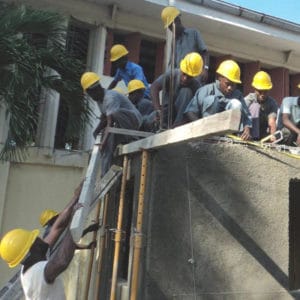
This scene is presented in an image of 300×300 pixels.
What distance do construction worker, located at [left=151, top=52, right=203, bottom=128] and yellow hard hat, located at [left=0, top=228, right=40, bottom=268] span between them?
6.31 ft

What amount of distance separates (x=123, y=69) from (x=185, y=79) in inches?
65.6

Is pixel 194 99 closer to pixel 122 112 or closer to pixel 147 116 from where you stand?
pixel 122 112

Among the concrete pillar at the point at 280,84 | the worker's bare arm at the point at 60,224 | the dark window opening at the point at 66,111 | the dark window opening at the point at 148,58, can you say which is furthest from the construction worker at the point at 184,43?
the concrete pillar at the point at 280,84

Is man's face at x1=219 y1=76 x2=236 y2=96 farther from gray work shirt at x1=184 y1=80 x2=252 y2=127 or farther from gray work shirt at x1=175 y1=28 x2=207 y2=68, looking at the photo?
gray work shirt at x1=175 y1=28 x2=207 y2=68

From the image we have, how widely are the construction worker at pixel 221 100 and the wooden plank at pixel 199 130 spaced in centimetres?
97

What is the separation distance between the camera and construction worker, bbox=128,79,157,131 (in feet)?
19.1

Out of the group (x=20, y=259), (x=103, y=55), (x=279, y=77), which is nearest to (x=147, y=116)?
(x=20, y=259)

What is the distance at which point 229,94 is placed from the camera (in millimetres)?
5184

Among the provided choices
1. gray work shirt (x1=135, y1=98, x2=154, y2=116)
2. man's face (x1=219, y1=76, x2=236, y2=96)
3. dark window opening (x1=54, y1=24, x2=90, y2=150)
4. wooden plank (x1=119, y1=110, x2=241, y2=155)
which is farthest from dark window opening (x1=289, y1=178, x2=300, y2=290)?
dark window opening (x1=54, y1=24, x2=90, y2=150)

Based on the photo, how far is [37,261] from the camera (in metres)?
3.64

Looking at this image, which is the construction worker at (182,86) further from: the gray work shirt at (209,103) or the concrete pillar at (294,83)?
the concrete pillar at (294,83)

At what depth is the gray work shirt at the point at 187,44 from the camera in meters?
6.02

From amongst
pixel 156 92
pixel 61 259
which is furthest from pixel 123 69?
pixel 61 259

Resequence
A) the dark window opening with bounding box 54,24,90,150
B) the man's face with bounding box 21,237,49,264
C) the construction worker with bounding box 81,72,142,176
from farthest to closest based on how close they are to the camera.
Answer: the dark window opening with bounding box 54,24,90,150
the construction worker with bounding box 81,72,142,176
the man's face with bounding box 21,237,49,264
